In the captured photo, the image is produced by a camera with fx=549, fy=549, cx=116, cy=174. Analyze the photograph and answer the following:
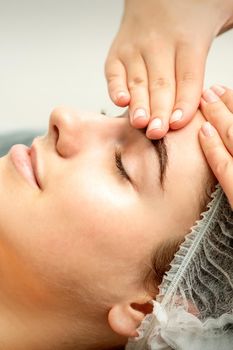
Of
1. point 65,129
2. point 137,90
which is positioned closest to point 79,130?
point 65,129

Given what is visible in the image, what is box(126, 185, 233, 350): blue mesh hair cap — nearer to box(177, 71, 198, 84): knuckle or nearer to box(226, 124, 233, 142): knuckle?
box(226, 124, 233, 142): knuckle

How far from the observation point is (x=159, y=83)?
1.17 metres

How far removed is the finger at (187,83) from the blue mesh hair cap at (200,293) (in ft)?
0.52

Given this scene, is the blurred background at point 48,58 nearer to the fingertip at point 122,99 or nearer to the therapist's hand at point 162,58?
the therapist's hand at point 162,58

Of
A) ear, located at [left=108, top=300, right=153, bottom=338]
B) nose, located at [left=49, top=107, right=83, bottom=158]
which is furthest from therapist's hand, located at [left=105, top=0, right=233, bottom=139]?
ear, located at [left=108, top=300, right=153, bottom=338]

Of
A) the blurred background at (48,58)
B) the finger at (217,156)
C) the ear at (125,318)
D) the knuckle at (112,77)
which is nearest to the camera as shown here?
the finger at (217,156)

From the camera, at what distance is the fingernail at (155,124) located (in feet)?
3.39

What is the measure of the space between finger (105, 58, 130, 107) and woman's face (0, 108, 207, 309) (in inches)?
3.7

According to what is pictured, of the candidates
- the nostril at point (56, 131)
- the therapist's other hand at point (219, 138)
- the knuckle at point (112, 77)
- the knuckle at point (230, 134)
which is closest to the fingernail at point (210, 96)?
the therapist's other hand at point (219, 138)

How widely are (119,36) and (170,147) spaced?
50 centimetres

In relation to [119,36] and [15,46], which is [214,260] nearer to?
[119,36]

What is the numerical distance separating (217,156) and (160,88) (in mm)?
220

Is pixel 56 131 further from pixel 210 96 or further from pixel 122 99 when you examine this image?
pixel 210 96

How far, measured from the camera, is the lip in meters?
1.08
